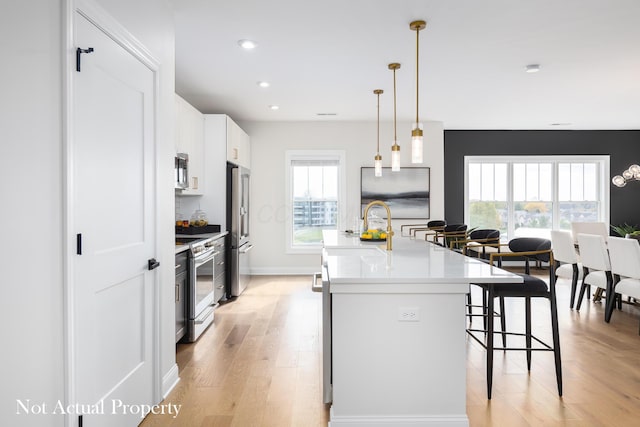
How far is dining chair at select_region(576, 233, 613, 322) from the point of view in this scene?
4.36 metres

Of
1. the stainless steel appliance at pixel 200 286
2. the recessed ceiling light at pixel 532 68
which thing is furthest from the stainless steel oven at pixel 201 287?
the recessed ceiling light at pixel 532 68

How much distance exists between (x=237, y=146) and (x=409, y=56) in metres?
2.85

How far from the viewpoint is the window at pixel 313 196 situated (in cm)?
721

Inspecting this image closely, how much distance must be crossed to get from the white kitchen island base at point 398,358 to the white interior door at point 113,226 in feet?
3.62

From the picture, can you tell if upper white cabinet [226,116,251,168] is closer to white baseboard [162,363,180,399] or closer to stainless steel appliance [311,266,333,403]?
white baseboard [162,363,180,399]

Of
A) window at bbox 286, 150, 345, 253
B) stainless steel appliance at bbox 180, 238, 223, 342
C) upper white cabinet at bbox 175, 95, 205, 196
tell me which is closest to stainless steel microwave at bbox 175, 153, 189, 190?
upper white cabinet at bbox 175, 95, 205, 196

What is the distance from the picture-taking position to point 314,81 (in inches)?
192

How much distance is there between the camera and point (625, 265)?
408 centimetres

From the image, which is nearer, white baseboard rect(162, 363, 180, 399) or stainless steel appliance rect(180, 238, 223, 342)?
white baseboard rect(162, 363, 180, 399)

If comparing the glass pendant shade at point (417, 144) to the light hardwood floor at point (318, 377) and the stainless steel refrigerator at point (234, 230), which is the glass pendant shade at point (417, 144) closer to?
the light hardwood floor at point (318, 377)

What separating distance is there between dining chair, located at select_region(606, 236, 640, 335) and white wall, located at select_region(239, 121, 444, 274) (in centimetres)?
324

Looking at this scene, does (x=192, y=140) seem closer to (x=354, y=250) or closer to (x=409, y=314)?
(x=354, y=250)

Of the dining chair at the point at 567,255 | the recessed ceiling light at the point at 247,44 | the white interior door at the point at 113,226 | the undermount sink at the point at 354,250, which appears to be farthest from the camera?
the dining chair at the point at 567,255

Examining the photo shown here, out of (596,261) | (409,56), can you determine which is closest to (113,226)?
(409,56)
